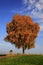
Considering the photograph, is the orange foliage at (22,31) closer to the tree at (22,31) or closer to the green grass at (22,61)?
the tree at (22,31)

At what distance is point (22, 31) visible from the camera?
2010 inches

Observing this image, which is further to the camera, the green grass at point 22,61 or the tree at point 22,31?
the tree at point 22,31

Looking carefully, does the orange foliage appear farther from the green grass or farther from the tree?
the green grass

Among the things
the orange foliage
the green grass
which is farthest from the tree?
the green grass

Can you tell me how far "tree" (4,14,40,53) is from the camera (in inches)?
2003

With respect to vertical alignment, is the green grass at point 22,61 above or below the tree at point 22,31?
below

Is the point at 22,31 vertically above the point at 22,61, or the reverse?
the point at 22,31

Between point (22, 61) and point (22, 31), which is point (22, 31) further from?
point (22, 61)

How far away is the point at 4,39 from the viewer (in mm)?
52656

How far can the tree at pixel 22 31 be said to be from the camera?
50.9 metres

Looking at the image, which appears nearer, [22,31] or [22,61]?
[22,61]

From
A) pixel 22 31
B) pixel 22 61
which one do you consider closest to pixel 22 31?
pixel 22 31

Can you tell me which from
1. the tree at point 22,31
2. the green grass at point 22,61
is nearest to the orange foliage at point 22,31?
the tree at point 22,31

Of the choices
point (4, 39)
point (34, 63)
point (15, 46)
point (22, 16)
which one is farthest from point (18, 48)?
point (34, 63)
